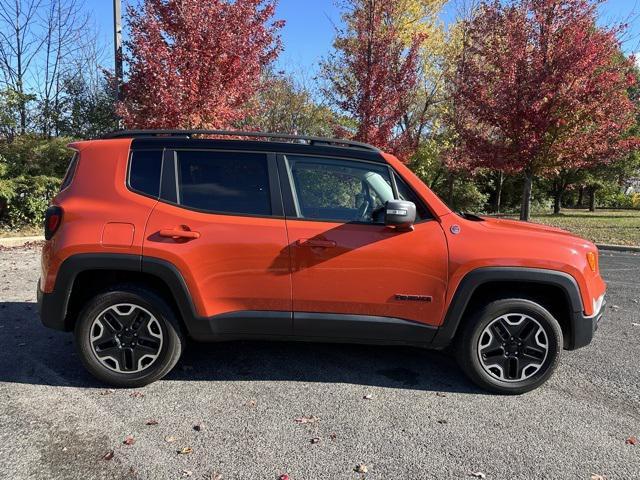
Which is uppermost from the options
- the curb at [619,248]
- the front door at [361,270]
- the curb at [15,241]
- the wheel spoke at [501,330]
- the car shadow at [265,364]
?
the front door at [361,270]

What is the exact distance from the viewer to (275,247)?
3469 millimetres

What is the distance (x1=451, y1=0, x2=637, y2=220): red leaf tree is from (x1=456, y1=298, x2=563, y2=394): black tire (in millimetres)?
9348

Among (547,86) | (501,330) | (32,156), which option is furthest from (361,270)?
(32,156)

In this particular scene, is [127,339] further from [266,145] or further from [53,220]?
[266,145]

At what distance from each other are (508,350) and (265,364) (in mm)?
1915

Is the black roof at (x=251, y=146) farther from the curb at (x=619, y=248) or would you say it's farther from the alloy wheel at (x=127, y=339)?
the curb at (x=619, y=248)

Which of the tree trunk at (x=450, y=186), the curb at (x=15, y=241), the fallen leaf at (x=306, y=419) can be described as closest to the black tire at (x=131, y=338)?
the fallen leaf at (x=306, y=419)

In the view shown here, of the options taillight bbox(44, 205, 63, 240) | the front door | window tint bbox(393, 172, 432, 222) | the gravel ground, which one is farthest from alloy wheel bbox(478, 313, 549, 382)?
taillight bbox(44, 205, 63, 240)

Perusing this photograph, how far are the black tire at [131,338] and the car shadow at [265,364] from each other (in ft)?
0.61

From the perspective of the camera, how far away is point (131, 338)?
11.8ft

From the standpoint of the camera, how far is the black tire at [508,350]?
354 cm

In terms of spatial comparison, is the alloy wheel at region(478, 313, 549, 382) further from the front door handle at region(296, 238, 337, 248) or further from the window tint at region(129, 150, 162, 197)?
the window tint at region(129, 150, 162, 197)

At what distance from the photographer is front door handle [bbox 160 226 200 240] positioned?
136 inches

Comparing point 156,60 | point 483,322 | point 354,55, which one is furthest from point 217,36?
point 483,322
